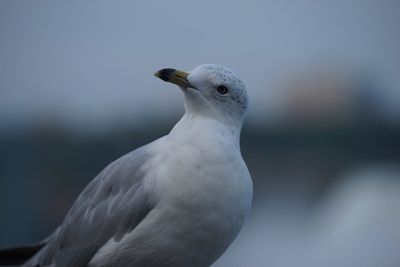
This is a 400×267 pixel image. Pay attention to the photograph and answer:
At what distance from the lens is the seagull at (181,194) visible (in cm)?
301

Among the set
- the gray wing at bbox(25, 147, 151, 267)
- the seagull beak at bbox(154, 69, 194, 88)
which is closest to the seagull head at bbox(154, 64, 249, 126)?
the seagull beak at bbox(154, 69, 194, 88)

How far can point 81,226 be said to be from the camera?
3.43m

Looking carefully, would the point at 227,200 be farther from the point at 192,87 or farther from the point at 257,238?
the point at 257,238

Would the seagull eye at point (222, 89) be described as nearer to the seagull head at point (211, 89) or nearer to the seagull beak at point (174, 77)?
the seagull head at point (211, 89)

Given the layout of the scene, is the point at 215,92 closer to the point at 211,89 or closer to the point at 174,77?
the point at 211,89

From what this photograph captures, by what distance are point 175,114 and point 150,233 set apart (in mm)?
9165

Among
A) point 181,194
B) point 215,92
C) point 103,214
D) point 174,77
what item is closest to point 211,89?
point 215,92

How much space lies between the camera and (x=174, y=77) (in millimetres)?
3203

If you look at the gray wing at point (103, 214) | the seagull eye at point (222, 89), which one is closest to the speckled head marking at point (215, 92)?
the seagull eye at point (222, 89)

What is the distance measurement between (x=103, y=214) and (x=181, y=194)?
0.46 m

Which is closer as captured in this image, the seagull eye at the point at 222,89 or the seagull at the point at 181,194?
the seagull at the point at 181,194

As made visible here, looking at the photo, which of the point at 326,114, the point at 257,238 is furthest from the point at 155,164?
the point at 326,114

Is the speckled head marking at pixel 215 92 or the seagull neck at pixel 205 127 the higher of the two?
the speckled head marking at pixel 215 92

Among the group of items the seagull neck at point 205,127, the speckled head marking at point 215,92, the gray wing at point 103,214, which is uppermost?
the speckled head marking at point 215,92
